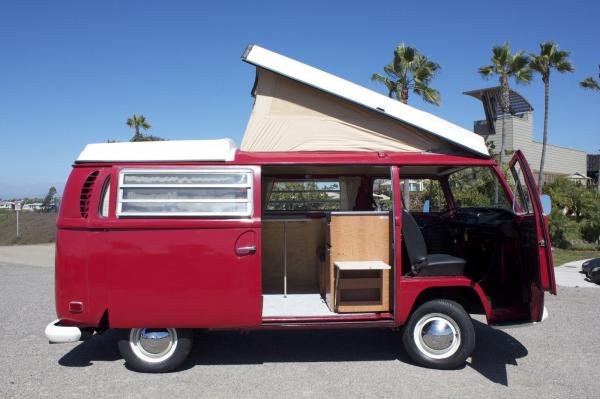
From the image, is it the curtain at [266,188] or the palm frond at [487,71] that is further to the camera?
the palm frond at [487,71]

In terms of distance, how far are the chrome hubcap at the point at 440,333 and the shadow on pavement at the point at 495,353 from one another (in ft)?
1.16

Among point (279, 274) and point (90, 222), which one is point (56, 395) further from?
point (279, 274)

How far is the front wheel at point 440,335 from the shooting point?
514 centimetres

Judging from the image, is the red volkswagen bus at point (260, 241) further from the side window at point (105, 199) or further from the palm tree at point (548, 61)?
the palm tree at point (548, 61)

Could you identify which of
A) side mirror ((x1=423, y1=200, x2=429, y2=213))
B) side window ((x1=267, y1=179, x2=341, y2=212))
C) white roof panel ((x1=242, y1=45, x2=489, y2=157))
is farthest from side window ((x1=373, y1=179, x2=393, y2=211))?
white roof panel ((x1=242, y1=45, x2=489, y2=157))

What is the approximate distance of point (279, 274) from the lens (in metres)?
6.85

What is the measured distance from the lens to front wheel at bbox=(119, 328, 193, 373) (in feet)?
16.7

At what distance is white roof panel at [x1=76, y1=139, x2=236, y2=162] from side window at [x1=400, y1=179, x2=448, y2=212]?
278 cm

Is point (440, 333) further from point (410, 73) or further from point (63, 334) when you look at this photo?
point (410, 73)

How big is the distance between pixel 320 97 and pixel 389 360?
279 cm

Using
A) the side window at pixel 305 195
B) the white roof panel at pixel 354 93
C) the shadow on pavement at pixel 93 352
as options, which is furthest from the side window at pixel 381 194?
the shadow on pavement at pixel 93 352

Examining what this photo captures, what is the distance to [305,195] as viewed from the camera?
6953 millimetres

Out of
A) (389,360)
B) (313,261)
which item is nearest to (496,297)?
(389,360)

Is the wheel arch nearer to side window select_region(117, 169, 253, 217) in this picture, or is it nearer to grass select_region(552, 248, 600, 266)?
side window select_region(117, 169, 253, 217)
